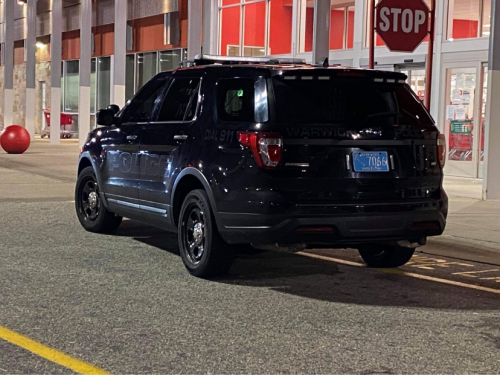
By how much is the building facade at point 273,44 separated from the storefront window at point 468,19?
0.07ft

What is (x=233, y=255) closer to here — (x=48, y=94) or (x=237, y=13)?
(x=237, y=13)

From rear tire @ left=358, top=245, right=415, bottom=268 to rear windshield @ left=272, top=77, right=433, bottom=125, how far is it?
1346 millimetres

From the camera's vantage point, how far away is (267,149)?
7.38m

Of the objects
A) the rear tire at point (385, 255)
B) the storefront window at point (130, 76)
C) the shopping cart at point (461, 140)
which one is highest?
the storefront window at point (130, 76)

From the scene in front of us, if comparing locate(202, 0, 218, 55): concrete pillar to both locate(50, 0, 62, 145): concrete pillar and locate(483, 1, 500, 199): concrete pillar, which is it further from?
locate(483, 1, 500, 199): concrete pillar

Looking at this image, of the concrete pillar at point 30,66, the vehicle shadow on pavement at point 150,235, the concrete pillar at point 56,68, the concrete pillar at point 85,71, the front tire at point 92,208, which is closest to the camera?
the vehicle shadow on pavement at point 150,235

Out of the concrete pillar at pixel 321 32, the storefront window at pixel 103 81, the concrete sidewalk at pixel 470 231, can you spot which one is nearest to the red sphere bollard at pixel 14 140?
the storefront window at pixel 103 81

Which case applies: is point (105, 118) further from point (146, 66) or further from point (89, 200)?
point (146, 66)

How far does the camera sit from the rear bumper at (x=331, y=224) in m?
7.39

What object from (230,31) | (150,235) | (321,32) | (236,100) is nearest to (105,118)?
(150,235)

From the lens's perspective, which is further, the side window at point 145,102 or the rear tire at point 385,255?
the side window at point 145,102

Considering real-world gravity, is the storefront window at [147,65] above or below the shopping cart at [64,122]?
above

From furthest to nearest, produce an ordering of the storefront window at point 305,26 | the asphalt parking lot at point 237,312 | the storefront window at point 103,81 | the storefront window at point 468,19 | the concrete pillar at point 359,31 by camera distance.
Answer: the storefront window at point 103,81
the storefront window at point 305,26
the concrete pillar at point 359,31
the storefront window at point 468,19
the asphalt parking lot at point 237,312

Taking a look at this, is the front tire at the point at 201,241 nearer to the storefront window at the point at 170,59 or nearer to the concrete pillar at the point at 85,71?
the storefront window at the point at 170,59
